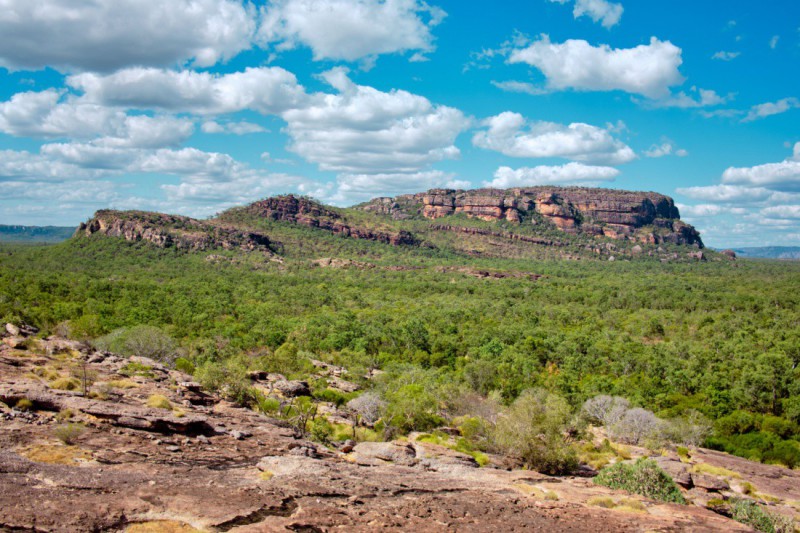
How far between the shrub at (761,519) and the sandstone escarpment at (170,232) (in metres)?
148

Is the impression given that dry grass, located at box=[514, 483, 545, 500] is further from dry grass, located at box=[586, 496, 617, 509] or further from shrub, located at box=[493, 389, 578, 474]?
shrub, located at box=[493, 389, 578, 474]

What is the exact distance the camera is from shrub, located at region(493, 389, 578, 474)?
26.7 metres

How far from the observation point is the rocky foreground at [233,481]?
42.3 ft

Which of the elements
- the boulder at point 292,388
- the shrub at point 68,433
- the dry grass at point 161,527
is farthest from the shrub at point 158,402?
the boulder at point 292,388

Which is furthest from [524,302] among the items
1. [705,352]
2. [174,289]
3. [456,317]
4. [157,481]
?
[157,481]

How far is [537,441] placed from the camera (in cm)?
2702

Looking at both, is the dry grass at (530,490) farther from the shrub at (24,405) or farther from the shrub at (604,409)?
the shrub at (604,409)

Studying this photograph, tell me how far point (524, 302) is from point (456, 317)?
83.7ft

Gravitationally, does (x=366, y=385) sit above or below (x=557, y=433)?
below

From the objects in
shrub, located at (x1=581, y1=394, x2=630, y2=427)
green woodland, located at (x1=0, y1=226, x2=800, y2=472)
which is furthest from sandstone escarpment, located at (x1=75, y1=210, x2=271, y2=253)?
shrub, located at (x1=581, y1=394, x2=630, y2=427)

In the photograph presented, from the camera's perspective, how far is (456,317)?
3278 inches

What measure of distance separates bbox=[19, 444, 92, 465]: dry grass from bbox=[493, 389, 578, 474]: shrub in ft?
65.1

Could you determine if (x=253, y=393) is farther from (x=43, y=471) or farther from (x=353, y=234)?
(x=353, y=234)

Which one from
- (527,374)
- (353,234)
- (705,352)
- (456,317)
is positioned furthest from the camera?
(353,234)
